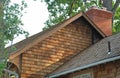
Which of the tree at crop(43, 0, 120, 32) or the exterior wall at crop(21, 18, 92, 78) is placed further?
the tree at crop(43, 0, 120, 32)

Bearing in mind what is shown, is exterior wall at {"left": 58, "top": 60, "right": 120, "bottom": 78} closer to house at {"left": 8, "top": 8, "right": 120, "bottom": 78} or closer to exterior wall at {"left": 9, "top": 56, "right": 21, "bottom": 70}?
house at {"left": 8, "top": 8, "right": 120, "bottom": 78}

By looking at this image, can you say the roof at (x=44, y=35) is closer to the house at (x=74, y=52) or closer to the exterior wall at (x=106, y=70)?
the house at (x=74, y=52)

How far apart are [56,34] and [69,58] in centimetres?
153

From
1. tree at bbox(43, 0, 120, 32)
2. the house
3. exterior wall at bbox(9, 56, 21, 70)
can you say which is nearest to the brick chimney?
the house

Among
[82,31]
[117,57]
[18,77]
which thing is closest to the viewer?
[117,57]

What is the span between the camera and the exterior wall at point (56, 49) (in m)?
18.1

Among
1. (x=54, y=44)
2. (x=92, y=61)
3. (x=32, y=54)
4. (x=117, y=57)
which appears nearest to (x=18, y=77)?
(x=32, y=54)

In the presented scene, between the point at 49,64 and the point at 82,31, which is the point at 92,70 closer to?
the point at 49,64

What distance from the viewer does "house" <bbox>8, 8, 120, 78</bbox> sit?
15122 mm

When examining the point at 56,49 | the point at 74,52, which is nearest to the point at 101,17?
the point at 74,52

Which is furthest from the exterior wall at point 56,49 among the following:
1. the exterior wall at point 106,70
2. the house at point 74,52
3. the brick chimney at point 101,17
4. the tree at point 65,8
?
the tree at point 65,8

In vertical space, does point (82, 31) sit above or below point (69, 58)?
above

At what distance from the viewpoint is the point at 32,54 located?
60.2 feet

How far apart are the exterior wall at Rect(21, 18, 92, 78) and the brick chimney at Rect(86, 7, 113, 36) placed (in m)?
0.80
